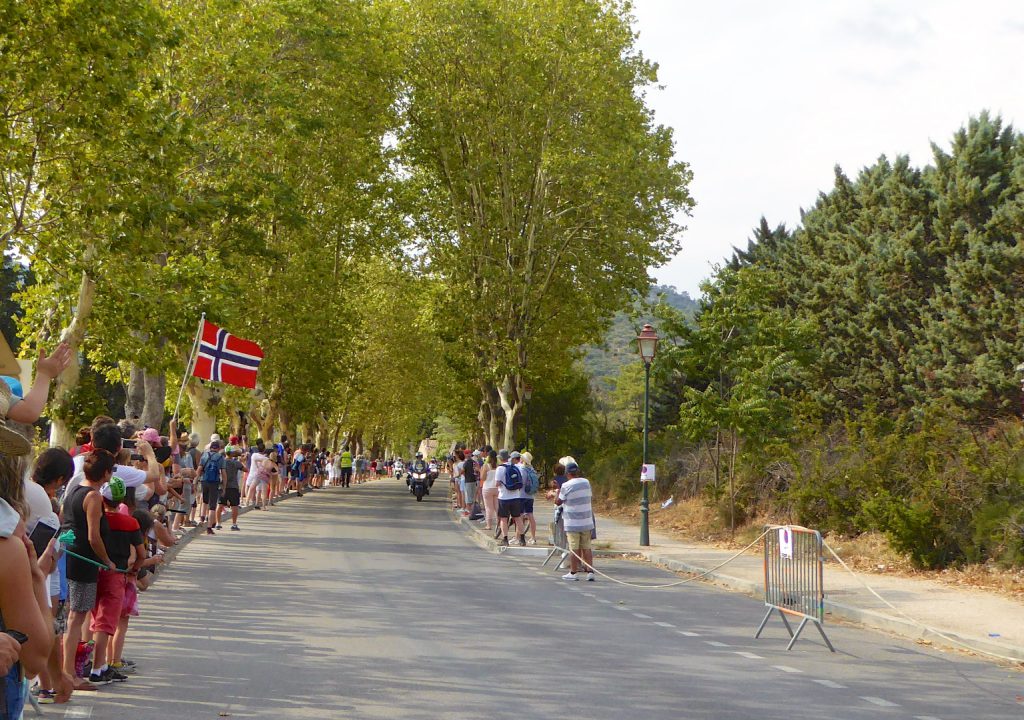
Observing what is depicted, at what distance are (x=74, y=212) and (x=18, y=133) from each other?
1.83 m

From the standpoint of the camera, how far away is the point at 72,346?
22969 millimetres

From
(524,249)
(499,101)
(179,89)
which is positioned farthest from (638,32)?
(179,89)

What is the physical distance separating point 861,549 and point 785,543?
9031 millimetres

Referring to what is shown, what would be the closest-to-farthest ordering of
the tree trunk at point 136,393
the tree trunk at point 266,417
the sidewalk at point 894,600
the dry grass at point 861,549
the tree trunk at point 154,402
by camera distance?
the sidewalk at point 894,600, the dry grass at point 861,549, the tree trunk at point 136,393, the tree trunk at point 154,402, the tree trunk at point 266,417

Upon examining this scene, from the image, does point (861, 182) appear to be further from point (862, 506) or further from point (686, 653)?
point (686, 653)

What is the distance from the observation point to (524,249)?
4306 centimetres

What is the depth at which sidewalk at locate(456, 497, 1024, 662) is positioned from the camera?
516 inches

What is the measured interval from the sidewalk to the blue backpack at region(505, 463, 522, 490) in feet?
3.96

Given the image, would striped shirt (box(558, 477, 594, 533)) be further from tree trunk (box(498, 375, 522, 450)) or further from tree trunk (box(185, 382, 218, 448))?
tree trunk (box(498, 375, 522, 450))

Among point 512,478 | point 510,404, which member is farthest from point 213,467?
point 510,404

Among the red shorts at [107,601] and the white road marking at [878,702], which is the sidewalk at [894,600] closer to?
the white road marking at [878,702]

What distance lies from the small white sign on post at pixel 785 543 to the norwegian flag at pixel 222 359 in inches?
584

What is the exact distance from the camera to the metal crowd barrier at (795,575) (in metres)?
12.5

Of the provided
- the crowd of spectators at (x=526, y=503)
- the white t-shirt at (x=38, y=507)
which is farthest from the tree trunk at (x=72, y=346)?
the white t-shirt at (x=38, y=507)
